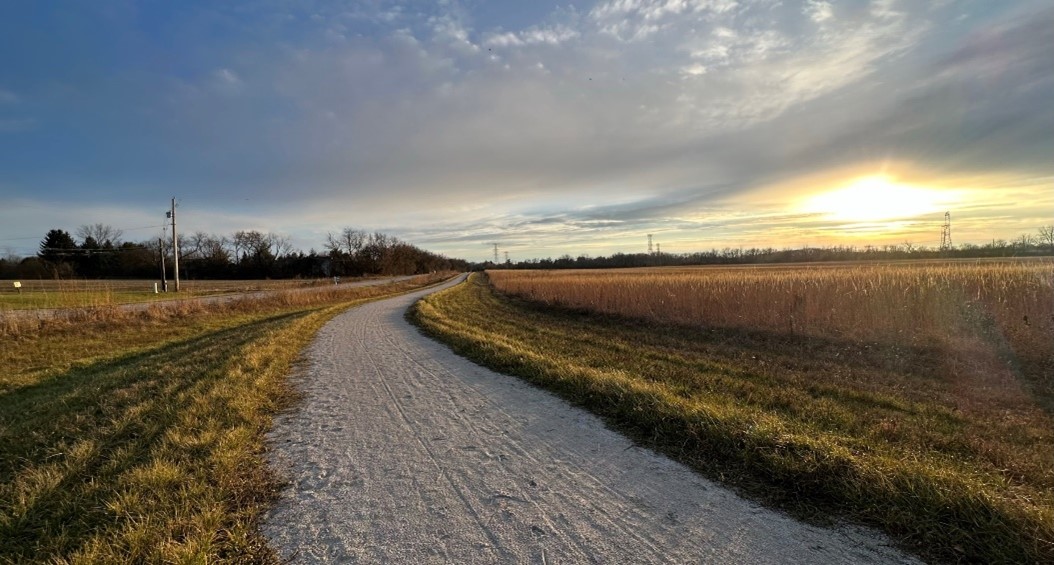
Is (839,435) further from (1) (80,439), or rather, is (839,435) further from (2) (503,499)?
(1) (80,439)

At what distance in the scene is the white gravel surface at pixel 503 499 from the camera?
106 inches

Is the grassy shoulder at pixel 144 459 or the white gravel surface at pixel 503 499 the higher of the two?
the grassy shoulder at pixel 144 459

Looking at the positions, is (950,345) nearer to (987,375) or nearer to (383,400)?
(987,375)

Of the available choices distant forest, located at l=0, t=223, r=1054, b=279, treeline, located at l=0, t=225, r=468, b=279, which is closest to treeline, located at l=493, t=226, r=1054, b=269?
distant forest, located at l=0, t=223, r=1054, b=279

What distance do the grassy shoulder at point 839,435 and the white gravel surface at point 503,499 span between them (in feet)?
1.09

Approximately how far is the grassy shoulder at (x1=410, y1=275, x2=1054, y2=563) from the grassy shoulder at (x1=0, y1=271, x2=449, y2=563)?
3432 millimetres

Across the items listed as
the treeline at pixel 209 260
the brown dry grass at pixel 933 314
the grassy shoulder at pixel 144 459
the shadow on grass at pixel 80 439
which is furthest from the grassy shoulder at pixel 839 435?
the treeline at pixel 209 260

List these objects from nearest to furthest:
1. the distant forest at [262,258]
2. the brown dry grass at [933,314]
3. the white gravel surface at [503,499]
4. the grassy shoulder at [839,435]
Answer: the white gravel surface at [503,499] → the grassy shoulder at [839,435] → the brown dry grass at [933,314] → the distant forest at [262,258]

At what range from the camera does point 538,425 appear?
196 inches

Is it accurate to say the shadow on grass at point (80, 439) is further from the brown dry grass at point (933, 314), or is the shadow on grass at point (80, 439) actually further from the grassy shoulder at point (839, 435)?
the brown dry grass at point (933, 314)

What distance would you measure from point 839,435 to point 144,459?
6.27 m

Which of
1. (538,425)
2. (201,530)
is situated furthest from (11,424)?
(538,425)

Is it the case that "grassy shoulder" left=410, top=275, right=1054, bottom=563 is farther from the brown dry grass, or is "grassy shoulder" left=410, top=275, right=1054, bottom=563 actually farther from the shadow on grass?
the shadow on grass

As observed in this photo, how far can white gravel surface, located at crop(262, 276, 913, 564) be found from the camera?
2684mm
